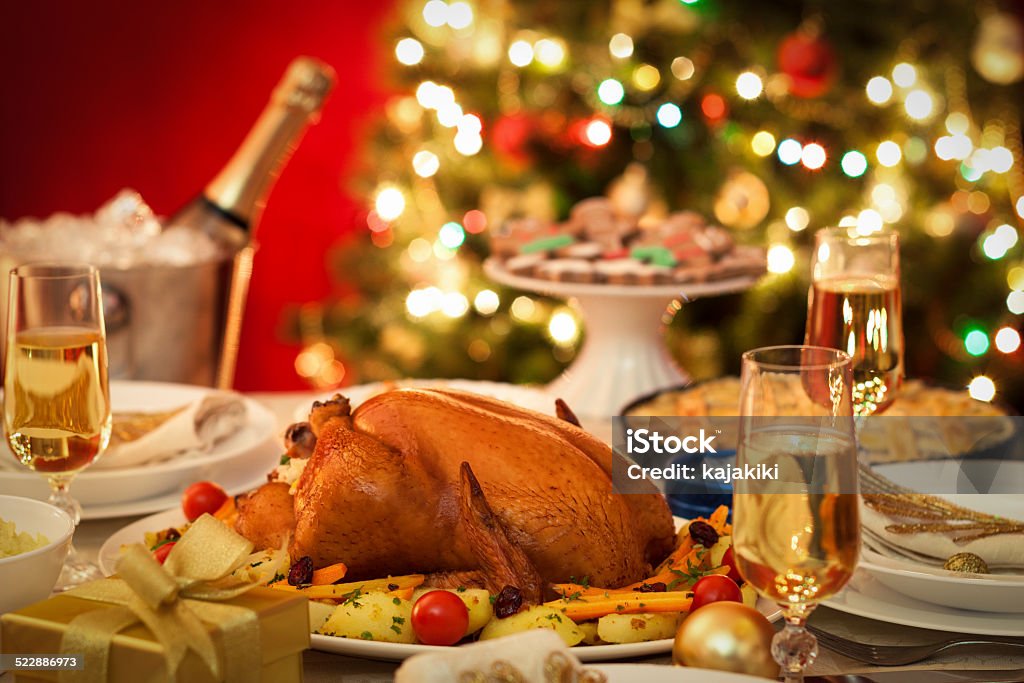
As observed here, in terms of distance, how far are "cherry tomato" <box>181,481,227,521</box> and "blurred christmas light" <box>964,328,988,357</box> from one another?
2.96 metres

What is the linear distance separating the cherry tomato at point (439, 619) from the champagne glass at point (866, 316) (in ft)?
1.94

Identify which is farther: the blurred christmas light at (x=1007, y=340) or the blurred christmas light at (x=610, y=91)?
the blurred christmas light at (x=1007, y=340)

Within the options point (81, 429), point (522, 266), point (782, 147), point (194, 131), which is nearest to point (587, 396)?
point (522, 266)

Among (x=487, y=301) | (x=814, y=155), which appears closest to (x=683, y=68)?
(x=814, y=155)

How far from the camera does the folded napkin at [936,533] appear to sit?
122 centimetres

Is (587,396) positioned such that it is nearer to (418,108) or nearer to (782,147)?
(782,147)

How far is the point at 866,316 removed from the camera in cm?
143

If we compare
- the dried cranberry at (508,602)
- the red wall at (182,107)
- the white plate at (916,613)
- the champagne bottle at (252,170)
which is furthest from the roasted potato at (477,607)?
the red wall at (182,107)

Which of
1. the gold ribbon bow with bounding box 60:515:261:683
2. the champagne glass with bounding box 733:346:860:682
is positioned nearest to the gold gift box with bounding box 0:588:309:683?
the gold ribbon bow with bounding box 60:515:261:683

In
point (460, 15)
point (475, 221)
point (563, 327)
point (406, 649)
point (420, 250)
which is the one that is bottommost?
point (563, 327)

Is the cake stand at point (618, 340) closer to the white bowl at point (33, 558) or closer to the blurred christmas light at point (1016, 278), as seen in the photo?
the white bowl at point (33, 558)

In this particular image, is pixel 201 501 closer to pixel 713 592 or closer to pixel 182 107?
pixel 713 592

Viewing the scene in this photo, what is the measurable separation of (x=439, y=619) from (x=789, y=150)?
9.46 feet

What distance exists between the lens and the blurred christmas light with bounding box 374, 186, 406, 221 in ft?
13.3
